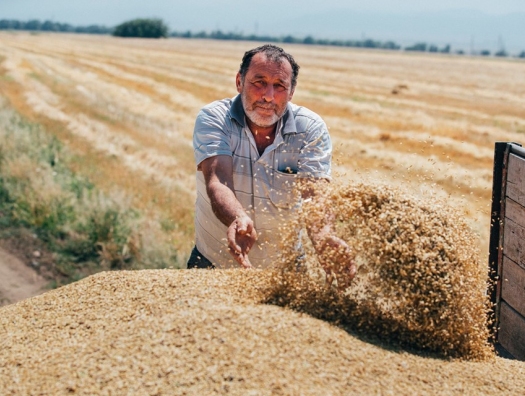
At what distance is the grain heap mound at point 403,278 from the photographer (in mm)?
2812

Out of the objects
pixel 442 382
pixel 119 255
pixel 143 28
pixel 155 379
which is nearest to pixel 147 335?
pixel 155 379

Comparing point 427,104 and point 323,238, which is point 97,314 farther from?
point 427,104

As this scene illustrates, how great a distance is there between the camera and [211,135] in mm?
3809

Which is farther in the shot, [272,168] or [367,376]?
[272,168]

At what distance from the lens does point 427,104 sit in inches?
1093

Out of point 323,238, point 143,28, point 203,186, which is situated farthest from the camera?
point 143,28

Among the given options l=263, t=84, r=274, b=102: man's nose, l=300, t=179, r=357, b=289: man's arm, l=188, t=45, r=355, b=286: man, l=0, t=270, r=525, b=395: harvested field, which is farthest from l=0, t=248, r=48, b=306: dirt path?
l=300, t=179, r=357, b=289: man's arm

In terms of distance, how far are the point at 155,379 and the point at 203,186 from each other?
5.81 feet

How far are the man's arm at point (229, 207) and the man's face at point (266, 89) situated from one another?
0.98ft

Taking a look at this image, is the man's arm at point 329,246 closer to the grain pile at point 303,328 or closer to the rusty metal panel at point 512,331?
the grain pile at point 303,328

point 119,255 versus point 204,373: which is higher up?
point 204,373

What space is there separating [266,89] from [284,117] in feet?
0.90

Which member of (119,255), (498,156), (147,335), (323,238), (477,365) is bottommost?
(119,255)

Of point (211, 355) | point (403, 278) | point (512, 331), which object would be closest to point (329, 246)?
point (403, 278)
